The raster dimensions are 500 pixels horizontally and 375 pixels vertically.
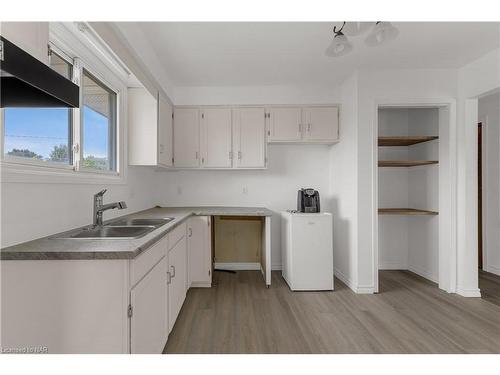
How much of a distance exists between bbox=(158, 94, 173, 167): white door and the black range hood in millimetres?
1727

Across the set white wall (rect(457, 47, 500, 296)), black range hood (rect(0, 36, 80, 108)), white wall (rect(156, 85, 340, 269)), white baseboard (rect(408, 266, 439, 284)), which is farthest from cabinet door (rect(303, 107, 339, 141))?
black range hood (rect(0, 36, 80, 108))

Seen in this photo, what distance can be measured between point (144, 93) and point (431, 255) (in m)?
3.85

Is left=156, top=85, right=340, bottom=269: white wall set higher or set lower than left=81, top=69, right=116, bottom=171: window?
lower

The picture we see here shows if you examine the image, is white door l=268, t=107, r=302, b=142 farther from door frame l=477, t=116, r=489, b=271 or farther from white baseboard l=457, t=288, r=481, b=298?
door frame l=477, t=116, r=489, b=271

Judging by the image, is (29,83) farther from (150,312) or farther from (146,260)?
(150,312)

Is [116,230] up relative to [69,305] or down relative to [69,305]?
up

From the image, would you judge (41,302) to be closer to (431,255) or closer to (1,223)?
(1,223)

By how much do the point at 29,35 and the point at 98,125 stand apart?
1.34 meters

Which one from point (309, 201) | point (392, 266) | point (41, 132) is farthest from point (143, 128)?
point (392, 266)

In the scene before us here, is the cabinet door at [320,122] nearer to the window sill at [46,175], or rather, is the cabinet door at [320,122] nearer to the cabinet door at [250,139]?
the cabinet door at [250,139]

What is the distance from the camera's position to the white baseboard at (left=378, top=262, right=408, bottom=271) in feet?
12.3

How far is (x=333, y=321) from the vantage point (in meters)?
2.31

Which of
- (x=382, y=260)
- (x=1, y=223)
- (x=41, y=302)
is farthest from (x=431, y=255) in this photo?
(x=1, y=223)

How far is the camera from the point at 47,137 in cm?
166
